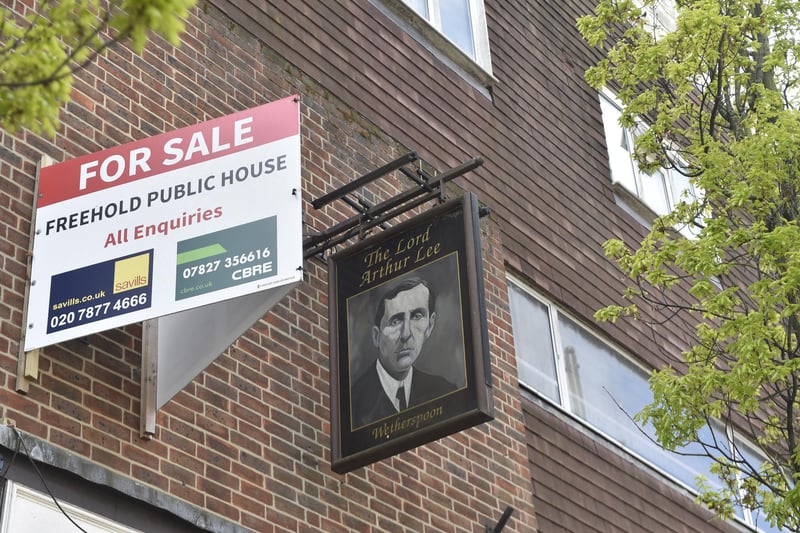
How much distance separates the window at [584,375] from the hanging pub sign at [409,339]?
3541 millimetres

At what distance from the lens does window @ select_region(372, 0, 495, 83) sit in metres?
12.4

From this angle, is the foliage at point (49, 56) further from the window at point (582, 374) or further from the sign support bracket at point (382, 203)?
the window at point (582, 374)

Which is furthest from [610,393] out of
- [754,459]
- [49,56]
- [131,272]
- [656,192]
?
[49,56]

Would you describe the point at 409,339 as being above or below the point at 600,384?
below

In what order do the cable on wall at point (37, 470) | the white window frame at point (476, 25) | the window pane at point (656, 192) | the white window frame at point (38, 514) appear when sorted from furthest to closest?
the window pane at point (656, 192)
the white window frame at point (476, 25)
the cable on wall at point (37, 470)
the white window frame at point (38, 514)

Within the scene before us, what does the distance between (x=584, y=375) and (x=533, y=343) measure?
2.72 ft

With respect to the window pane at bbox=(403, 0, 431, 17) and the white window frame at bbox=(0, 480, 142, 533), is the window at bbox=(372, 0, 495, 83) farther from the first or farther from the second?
the white window frame at bbox=(0, 480, 142, 533)

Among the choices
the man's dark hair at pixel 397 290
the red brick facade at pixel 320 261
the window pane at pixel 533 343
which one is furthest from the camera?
the window pane at pixel 533 343

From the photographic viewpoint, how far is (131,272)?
6.85 m

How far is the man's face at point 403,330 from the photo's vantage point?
7824 mm

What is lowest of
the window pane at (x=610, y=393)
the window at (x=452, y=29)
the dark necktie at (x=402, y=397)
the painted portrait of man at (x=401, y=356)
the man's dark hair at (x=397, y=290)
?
the dark necktie at (x=402, y=397)

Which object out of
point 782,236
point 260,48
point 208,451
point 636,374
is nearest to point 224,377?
point 208,451

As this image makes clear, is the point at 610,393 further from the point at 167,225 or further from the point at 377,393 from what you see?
the point at 167,225

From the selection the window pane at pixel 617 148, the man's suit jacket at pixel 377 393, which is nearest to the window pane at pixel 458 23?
the window pane at pixel 617 148
